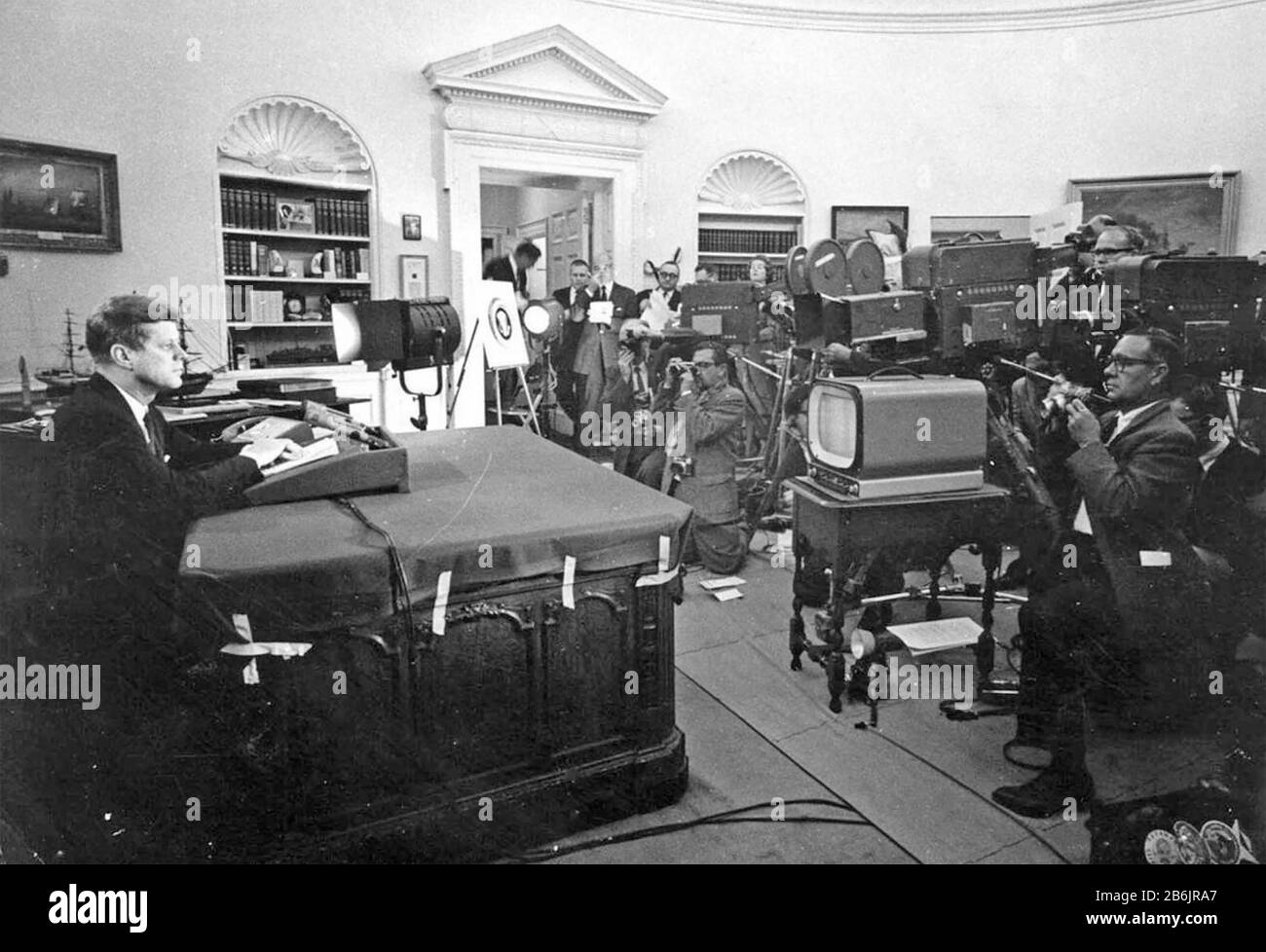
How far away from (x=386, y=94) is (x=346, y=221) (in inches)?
34.7

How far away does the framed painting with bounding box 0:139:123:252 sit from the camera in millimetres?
3648

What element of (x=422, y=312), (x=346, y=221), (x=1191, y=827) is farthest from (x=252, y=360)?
(x=1191, y=827)

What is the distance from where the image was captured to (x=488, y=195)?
9.11 m

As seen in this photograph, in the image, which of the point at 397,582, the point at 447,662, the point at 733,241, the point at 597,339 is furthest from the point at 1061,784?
the point at 733,241

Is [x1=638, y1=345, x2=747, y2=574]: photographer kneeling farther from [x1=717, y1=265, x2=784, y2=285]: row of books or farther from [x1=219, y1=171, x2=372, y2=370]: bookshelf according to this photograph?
[x1=717, y1=265, x2=784, y2=285]: row of books

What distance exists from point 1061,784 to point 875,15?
663 cm

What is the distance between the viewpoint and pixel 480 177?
6.20 m

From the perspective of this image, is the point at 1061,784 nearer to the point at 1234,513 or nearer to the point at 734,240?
the point at 1234,513

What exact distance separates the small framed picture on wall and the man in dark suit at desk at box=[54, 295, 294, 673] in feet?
14.9

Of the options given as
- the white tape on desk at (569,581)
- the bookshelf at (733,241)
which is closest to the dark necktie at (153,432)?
the white tape on desk at (569,581)

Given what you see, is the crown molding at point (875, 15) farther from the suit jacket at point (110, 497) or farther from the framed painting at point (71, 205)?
the suit jacket at point (110, 497)

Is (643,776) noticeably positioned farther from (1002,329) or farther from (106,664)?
(1002,329)

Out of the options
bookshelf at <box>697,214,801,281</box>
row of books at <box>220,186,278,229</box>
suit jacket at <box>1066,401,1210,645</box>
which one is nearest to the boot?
suit jacket at <box>1066,401,1210,645</box>

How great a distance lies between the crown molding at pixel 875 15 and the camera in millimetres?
6062
